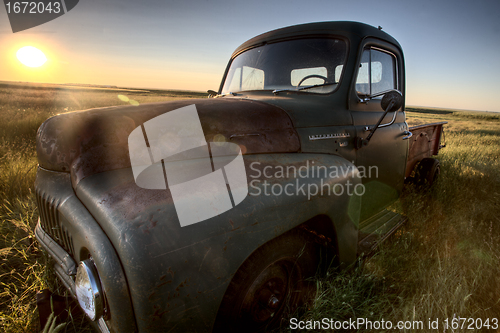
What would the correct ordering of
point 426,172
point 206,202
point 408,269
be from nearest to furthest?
point 206,202
point 408,269
point 426,172

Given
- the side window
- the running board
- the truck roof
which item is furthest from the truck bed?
the truck roof

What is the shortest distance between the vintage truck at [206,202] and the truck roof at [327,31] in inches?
1.4

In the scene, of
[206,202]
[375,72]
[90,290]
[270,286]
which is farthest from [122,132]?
[375,72]

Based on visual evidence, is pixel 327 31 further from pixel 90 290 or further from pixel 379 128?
pixel 90 290

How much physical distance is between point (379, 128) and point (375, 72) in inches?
21.8

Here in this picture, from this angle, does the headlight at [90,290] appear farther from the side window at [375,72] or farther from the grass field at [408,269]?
the side window at [375,72]

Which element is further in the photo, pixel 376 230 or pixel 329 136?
pixel 376 230

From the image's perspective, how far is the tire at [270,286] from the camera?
1167mm

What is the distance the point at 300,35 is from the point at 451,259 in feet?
7.76

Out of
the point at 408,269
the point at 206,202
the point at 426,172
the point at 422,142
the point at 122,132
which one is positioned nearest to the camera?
the point at 206,202

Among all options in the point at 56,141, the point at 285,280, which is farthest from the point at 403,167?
the point at 56,141

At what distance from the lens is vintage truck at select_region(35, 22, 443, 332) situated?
93 cm

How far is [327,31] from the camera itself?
2.19 metres

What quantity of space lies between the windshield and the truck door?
0.67 ft
